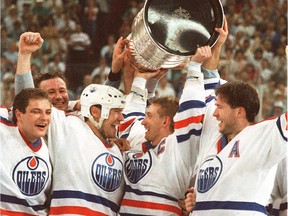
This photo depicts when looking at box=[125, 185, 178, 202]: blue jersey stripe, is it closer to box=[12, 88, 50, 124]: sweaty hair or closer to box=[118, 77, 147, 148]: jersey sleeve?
box=[118, 77, 147, 148]: jersey sleeve

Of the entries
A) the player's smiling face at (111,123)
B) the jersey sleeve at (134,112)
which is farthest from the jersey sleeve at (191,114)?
the jersey sleeve at (134,112)

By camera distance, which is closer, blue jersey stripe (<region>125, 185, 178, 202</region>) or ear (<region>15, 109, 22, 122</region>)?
ear (<region>15, 109, 22, 122</region>)

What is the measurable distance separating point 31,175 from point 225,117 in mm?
961

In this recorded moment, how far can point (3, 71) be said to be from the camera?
8023 mm

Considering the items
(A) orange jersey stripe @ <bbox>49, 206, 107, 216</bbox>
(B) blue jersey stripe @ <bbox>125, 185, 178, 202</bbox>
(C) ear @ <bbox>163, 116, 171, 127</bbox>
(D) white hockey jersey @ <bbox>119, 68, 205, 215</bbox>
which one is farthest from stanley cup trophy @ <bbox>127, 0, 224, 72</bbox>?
(A) orange jersey stripe @ <bbox>49, 206, 107, 216</bbox>

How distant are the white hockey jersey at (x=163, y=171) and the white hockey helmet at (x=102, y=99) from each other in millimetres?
281

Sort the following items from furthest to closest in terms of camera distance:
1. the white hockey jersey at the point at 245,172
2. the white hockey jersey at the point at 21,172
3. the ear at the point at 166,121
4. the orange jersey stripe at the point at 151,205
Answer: the ear at the point at 166,121
the orange jersey stripe at the point at 151,205
the white hockey jersey at the point at 21,172
the white hockey jersey at the point at 245,172

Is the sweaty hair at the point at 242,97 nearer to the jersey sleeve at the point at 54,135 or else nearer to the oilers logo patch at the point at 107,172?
the oilers logo patch at the point at 107,172

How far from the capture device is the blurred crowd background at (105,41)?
24.1 feet

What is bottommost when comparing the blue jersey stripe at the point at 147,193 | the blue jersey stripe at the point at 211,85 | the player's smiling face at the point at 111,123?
the blue jersey stripe at the point at 147,193

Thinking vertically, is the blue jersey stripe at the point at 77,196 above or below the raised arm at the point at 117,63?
below

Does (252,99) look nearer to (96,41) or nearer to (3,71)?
(3,71)

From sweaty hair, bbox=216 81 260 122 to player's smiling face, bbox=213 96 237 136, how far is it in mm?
20

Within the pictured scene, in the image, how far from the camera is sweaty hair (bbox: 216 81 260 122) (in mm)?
3504
